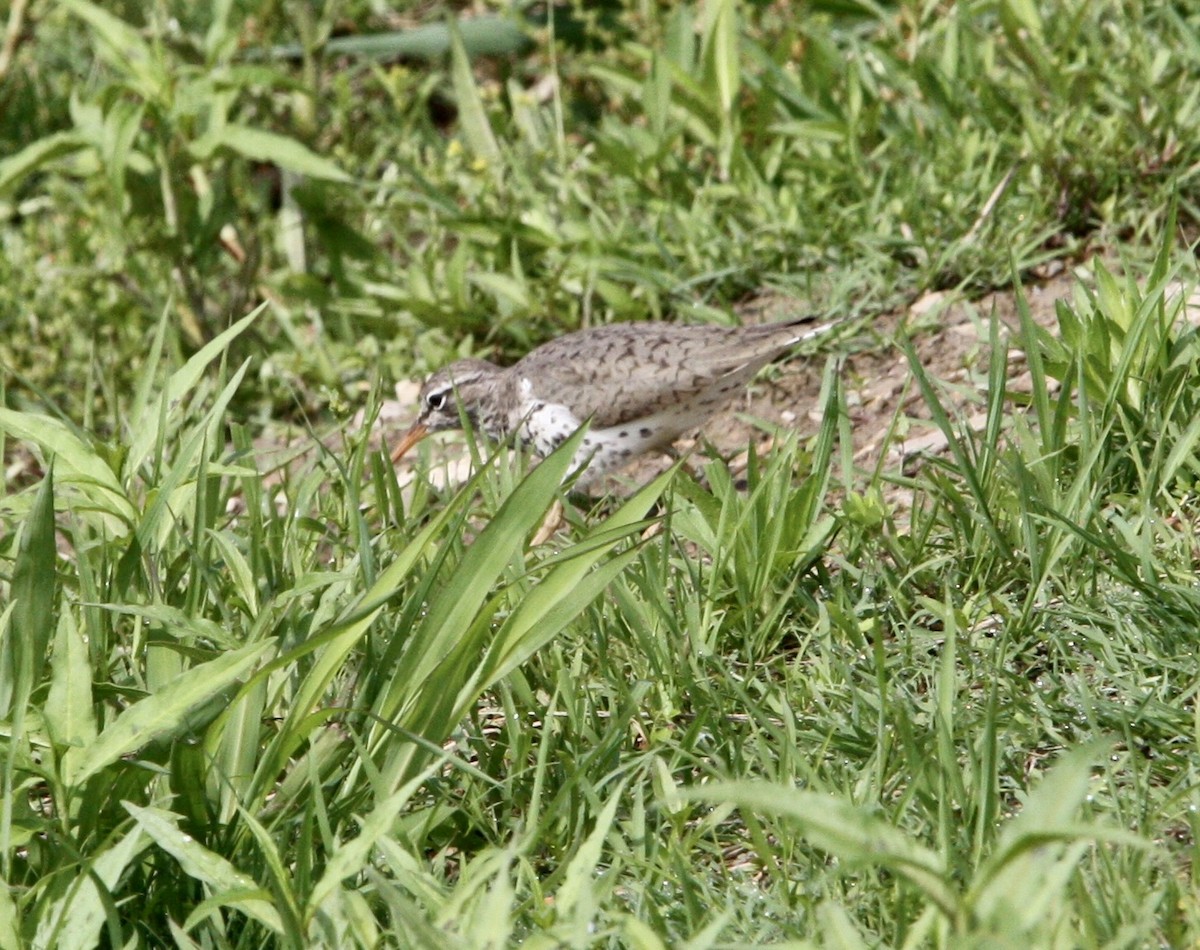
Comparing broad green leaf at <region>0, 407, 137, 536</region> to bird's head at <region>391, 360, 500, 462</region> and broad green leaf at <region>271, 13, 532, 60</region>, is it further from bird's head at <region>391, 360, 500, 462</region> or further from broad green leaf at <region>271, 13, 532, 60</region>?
broad green leaf at <region>271, 13, 532, 60</region>

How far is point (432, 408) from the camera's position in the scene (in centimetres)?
596

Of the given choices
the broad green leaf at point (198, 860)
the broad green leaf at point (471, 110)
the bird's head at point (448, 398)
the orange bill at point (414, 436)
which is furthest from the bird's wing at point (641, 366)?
the broad green leaf at point (198, 860)

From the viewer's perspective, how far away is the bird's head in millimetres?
5902

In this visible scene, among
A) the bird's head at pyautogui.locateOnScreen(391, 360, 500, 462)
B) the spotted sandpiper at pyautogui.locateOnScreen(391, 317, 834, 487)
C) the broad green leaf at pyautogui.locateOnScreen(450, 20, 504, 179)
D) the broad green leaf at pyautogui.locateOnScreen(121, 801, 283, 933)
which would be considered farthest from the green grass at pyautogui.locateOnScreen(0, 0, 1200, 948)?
the spotted sandpiper at pyautogui.locateOnScreen(391, 317, 834, 487)

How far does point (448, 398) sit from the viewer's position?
5922mm

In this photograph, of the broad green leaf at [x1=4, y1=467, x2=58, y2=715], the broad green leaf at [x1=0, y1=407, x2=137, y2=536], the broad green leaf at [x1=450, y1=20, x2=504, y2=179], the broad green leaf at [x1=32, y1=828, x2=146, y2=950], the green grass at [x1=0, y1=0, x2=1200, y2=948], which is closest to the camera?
the broad green leaf at [x1=32, y1=828, x2=146, y2=950]

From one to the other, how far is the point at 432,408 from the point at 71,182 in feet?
12.1

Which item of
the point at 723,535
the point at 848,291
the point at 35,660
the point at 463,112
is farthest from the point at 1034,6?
the point at 35,660

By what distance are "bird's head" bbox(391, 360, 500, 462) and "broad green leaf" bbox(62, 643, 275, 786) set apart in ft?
9.55

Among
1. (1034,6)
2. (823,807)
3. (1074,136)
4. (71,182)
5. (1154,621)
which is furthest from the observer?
(71,182)

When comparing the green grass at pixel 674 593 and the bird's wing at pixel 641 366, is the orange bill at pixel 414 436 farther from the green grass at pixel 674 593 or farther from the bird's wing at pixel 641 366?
the bird's wing at pixel 641 366

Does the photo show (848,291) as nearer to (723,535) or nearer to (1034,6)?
(1034,6)

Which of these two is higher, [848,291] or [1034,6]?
[1034,6]

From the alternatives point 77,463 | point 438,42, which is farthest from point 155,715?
point 438,42
